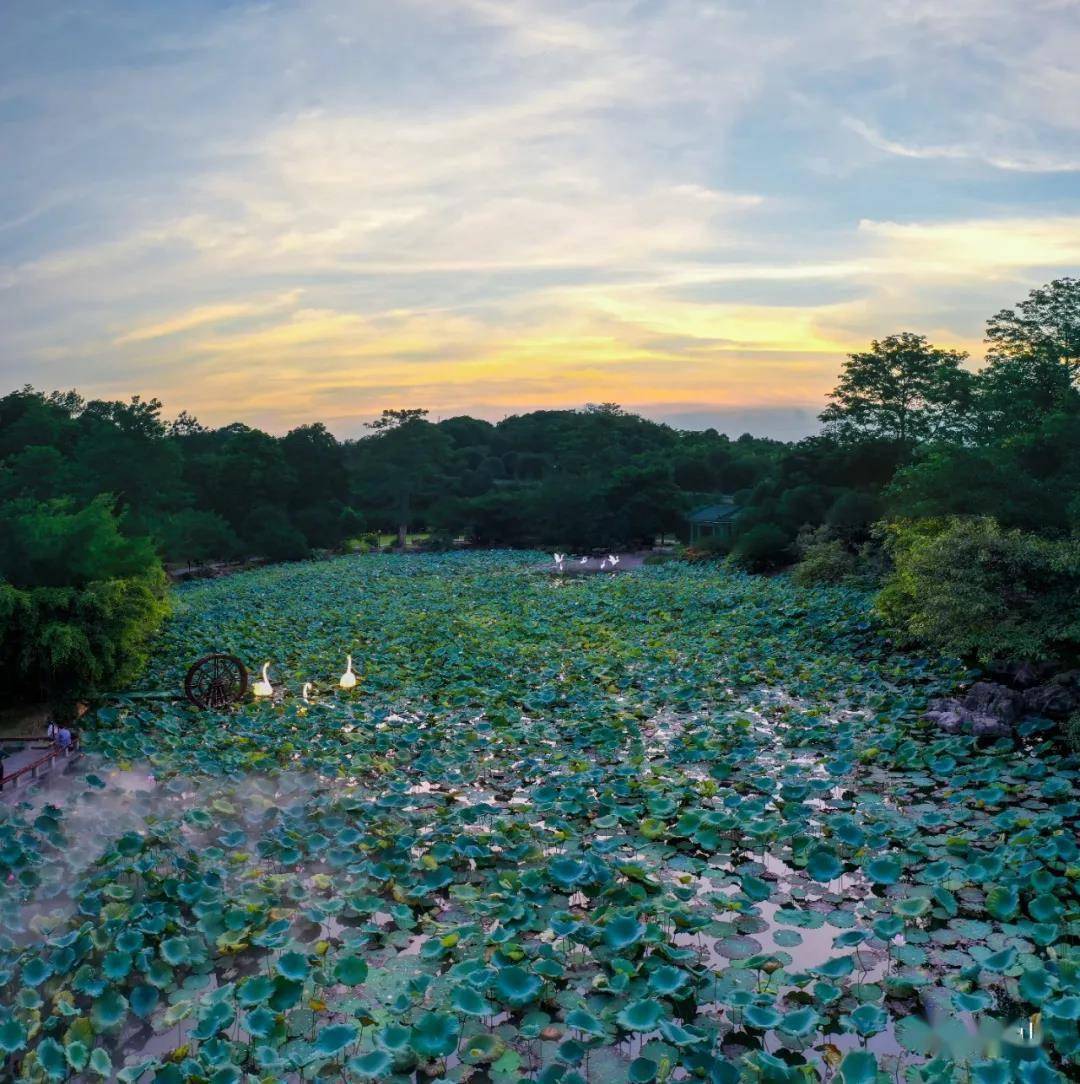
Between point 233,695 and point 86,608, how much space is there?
2.76 meters

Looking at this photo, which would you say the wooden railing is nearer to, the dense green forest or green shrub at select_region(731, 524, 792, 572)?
the dense green forest

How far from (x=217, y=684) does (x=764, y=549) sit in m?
20.4

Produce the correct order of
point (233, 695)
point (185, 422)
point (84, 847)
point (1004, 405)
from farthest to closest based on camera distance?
point (185, 422), point (1004, 405), point (233, 695), point (84, 847)

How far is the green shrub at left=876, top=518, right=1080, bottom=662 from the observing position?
11.5 m

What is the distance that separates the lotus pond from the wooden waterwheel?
32 centimetres

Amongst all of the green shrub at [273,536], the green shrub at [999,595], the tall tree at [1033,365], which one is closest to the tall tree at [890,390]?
the tall tree at [1033,365]

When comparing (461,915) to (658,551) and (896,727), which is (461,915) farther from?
(658,551)

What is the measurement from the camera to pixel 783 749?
10094 millimetres

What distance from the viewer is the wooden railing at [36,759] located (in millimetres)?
9609

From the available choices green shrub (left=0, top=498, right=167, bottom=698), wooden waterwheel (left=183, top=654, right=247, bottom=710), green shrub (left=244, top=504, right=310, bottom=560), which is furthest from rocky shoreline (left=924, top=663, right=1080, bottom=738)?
green shrub (left=244, top=504, right=310, bottom=560)

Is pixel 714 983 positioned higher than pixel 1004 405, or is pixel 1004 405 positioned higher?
pixel 1004 405

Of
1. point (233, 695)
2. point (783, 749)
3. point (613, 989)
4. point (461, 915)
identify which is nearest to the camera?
point (613, 989)

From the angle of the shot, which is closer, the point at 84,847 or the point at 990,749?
the point at 84,847

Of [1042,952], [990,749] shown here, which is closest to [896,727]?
[990,749]
